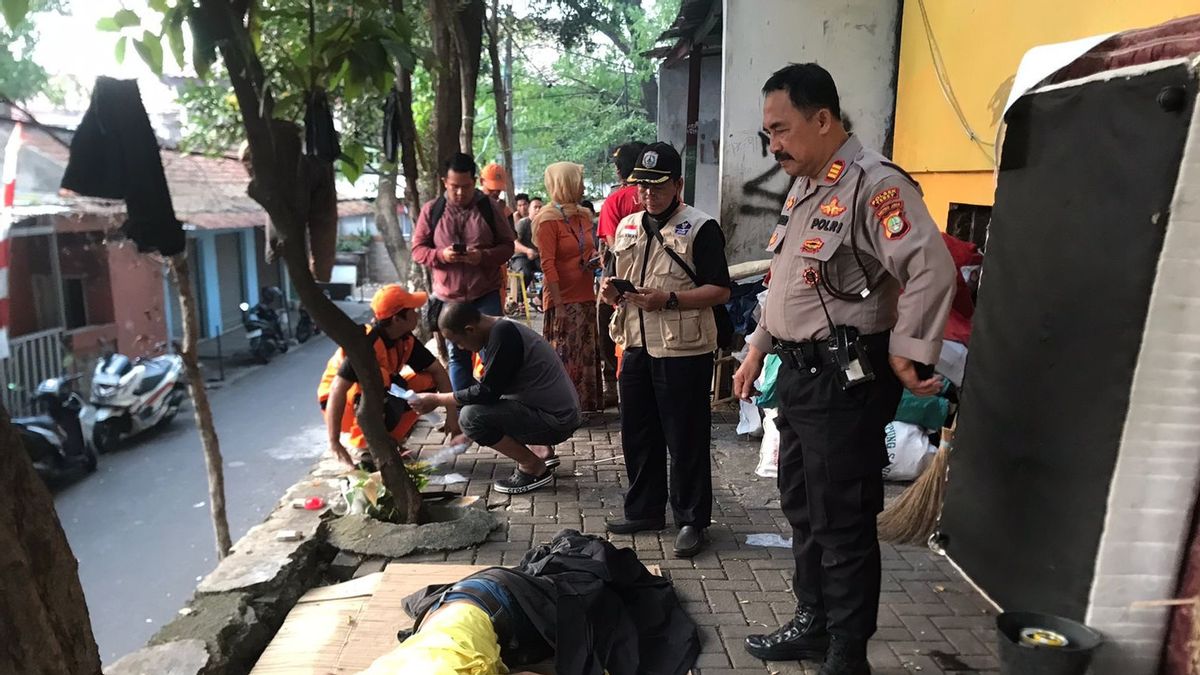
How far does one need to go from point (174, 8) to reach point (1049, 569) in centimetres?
359

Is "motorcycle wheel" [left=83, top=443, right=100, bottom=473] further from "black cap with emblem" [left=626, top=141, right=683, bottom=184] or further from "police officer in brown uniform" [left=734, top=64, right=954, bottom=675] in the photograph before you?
"police officer in brown uniform" [left=734, top=64, right=954, bottom=675]

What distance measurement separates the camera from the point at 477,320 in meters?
4.18

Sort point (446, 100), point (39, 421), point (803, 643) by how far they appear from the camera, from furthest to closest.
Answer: point (39, 421) < point (446, 100) < point (803, 643)

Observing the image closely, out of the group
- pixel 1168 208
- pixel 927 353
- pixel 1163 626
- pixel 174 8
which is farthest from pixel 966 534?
pixel 174 8

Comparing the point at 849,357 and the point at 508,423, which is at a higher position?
the point at 849,357

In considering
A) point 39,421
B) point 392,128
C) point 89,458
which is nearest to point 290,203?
point 392,128

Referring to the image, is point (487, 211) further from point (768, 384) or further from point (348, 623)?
point (348, 623)

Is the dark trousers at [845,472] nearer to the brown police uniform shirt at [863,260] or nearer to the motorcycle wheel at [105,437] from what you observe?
the brown police uniform shirt at [863,260]

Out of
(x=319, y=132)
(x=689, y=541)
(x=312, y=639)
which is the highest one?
(x=319, y=132)

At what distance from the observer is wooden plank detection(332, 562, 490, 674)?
9.51 feet

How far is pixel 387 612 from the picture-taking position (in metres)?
3.16

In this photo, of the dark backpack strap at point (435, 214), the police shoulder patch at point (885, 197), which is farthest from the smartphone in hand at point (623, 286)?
the dark backpack strap at point (435, 214)

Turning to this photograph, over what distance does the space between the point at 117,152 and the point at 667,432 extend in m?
2.83

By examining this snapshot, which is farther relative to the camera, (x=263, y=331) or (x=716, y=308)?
(x=263, y=331)
